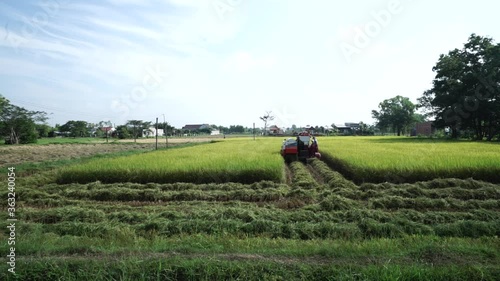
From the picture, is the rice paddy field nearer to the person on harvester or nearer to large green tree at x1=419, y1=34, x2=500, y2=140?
the person on harvester

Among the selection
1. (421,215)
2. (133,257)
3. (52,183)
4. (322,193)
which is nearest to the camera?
(133,257)

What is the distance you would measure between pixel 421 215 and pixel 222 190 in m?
5.86

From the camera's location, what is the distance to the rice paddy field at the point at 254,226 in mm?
3500

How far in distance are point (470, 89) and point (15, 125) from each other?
2803 inches

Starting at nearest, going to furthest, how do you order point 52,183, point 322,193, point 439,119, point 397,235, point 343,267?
point 343,267 < point 397,235 < point 322,193 < point 52,183 < point 439,119

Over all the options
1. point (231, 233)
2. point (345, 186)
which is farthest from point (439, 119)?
point (231, 233)

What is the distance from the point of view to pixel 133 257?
3783mm

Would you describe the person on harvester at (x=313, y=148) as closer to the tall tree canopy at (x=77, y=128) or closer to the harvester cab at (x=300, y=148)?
the harvester cab at (x=300, y=148)

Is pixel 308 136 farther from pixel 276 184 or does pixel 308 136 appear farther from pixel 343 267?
pixel 343 267

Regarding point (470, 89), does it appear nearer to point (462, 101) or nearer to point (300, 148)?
point (462, 101)

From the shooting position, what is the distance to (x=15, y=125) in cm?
4484

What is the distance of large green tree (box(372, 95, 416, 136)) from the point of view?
73125 mm

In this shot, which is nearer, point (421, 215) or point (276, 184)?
point (421, 215)

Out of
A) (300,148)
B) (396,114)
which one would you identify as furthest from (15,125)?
(396,114)
